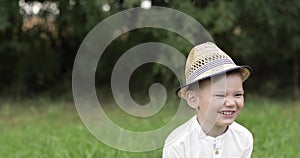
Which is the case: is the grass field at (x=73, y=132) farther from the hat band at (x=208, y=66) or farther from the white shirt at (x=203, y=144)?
the hat band at (x=208, y=66)

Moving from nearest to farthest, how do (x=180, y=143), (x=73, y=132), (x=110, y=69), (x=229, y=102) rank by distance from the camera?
(x=229, y=102) → (x=180, y=143) → (x=73, y=132) → (x=110, y=69)

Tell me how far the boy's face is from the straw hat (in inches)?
1.6

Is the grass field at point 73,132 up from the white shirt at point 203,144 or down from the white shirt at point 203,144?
up

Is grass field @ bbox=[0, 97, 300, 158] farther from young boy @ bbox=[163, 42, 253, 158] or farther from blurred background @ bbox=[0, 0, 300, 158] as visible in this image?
young boy @ bbox=[163, 42, 253, 158]

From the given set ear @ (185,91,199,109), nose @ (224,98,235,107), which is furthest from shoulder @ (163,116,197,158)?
nose @ (224,98,235,107)

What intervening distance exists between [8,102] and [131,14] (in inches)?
91.0

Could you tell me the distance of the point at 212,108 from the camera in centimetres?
219

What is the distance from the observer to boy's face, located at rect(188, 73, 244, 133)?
215 cm

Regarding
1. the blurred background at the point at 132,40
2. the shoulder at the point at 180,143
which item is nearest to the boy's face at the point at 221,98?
the shoulder at the point at 180,143

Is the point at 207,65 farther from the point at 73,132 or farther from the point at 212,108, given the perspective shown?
the point at 73,132

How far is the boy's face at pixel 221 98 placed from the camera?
2.15 metres

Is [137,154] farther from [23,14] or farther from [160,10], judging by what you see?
[23,14]

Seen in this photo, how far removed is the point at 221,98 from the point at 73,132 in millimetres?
2793

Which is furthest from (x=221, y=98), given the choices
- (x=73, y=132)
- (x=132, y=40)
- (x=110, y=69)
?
(x=110, y=69)
